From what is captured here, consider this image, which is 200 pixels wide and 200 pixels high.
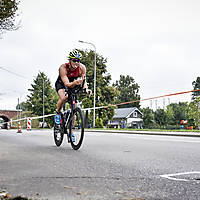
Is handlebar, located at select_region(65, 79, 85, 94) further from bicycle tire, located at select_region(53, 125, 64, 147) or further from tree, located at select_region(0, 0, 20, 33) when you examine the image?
tree, located at select_region(0, 0, 20, 33)

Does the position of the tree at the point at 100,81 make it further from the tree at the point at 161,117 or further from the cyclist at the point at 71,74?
the cyclist at the point at 71,74

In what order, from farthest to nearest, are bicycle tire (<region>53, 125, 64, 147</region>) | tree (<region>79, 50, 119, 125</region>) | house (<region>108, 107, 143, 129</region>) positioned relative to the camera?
house (<region>108, 107, 143, 129</region>) < tree (<region>79, 50, 119, 125</region>) < bicycle tire (<region>53, 125, 64, 147</region>)

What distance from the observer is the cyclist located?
19.6 ft

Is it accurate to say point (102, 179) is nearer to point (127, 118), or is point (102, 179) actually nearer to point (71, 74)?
point (71, 74)

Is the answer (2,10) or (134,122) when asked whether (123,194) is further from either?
(134,122)

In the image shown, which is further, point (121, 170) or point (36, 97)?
point (36, 97)

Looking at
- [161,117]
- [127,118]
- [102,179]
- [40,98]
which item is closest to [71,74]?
[102,179]

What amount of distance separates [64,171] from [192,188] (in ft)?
5.28

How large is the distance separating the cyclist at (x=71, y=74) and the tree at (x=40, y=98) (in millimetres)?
49020

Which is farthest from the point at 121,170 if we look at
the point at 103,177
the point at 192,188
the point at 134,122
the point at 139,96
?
the point at 139,96

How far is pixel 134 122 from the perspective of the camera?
273 ft

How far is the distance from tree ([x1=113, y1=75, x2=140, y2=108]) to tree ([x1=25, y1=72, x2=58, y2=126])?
43.6 m

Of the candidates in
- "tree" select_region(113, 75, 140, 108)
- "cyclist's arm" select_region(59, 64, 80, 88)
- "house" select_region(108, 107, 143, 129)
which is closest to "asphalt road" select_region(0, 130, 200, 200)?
"cyclist's arm" select_region(59, 64, 80, 88)

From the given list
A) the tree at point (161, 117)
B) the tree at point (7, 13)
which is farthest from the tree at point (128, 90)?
the tree at point (7, 13)
